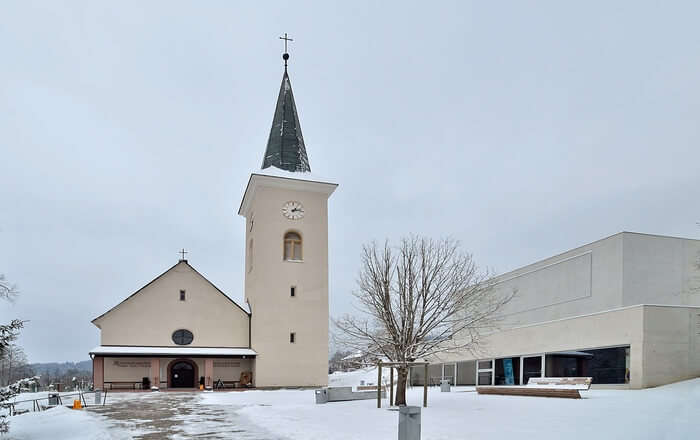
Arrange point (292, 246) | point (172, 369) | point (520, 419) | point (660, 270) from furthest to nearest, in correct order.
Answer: point (292, 246) → point (172, 369) → point (660, 270) → point (520, 419)

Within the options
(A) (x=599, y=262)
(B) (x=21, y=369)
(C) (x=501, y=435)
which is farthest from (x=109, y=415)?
(B) (x=21, y=369)

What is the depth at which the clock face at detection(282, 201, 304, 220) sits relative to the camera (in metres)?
37.7

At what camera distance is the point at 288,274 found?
121 ft

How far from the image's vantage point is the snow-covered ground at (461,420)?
11375 millimetres

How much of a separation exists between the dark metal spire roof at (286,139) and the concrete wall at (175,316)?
9.25 metres

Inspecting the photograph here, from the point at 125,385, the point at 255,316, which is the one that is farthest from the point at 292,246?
the point at 125,385

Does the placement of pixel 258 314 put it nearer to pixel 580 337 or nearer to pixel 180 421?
pixel 580 337

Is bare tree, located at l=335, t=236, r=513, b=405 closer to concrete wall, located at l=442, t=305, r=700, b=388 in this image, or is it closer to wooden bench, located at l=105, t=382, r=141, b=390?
concrete wall, located at l=442, t=305, r=700, b=388

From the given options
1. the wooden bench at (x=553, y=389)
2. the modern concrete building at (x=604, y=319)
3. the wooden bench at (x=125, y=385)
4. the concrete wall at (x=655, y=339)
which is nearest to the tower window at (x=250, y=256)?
the wooden bench at (x=125, y=385)

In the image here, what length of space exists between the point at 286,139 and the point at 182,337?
14.8 meters

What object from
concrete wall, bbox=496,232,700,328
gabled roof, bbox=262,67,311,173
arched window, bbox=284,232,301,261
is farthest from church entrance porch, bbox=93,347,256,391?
concrete wall, bbox=496,232,700,328

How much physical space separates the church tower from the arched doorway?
150 inches

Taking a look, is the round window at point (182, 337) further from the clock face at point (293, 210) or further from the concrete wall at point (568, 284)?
the concrete wall at point (568, 284)

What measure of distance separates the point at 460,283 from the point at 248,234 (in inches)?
936
